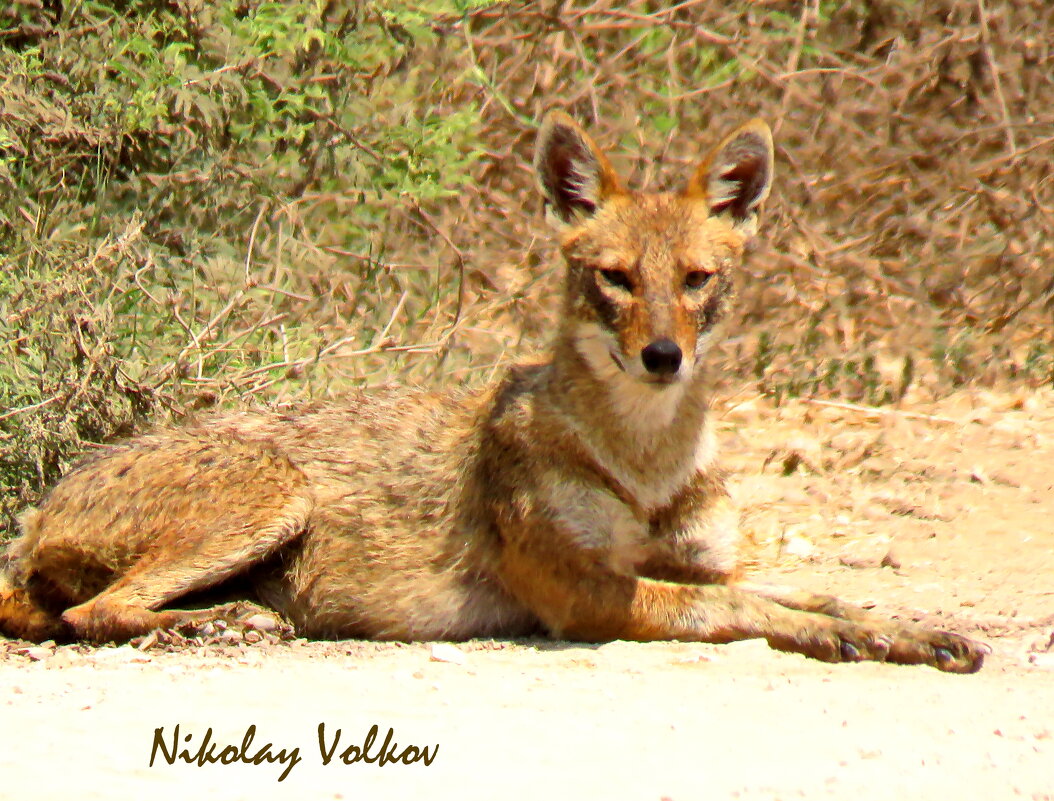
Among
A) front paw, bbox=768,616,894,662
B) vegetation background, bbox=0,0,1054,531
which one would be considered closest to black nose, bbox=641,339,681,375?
front paw, bbox=768,616,894,662

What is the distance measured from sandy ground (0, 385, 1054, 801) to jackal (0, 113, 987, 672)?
22cm

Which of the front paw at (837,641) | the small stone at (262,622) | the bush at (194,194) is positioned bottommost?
the small stone at (262,622)

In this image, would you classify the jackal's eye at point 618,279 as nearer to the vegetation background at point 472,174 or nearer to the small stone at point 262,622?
the small stone at point 262,622

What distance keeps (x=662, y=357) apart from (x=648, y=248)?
1.99 ft

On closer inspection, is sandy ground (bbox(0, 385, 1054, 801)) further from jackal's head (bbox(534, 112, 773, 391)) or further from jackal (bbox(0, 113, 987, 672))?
jackal's head (bbox(534, 112, 773, 391))

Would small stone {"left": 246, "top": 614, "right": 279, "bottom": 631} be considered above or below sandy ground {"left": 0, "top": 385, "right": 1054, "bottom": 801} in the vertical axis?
below

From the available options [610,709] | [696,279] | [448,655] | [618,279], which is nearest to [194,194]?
[618,279]

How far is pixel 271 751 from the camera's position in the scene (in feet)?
14.7

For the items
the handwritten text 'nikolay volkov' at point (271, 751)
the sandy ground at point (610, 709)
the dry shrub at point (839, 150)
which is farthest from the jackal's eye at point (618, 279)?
the dry shrub at point (839, 150)

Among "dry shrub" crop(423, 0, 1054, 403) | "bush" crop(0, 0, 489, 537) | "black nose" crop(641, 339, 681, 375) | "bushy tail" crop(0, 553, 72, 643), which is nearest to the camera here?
"black nose" crop(641, 339, 681, 375)

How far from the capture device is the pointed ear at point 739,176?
668 cm

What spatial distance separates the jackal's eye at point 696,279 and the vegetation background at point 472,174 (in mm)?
3097

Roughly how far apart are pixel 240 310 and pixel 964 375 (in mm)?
4745

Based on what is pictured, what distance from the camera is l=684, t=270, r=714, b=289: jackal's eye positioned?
6.26 metres
